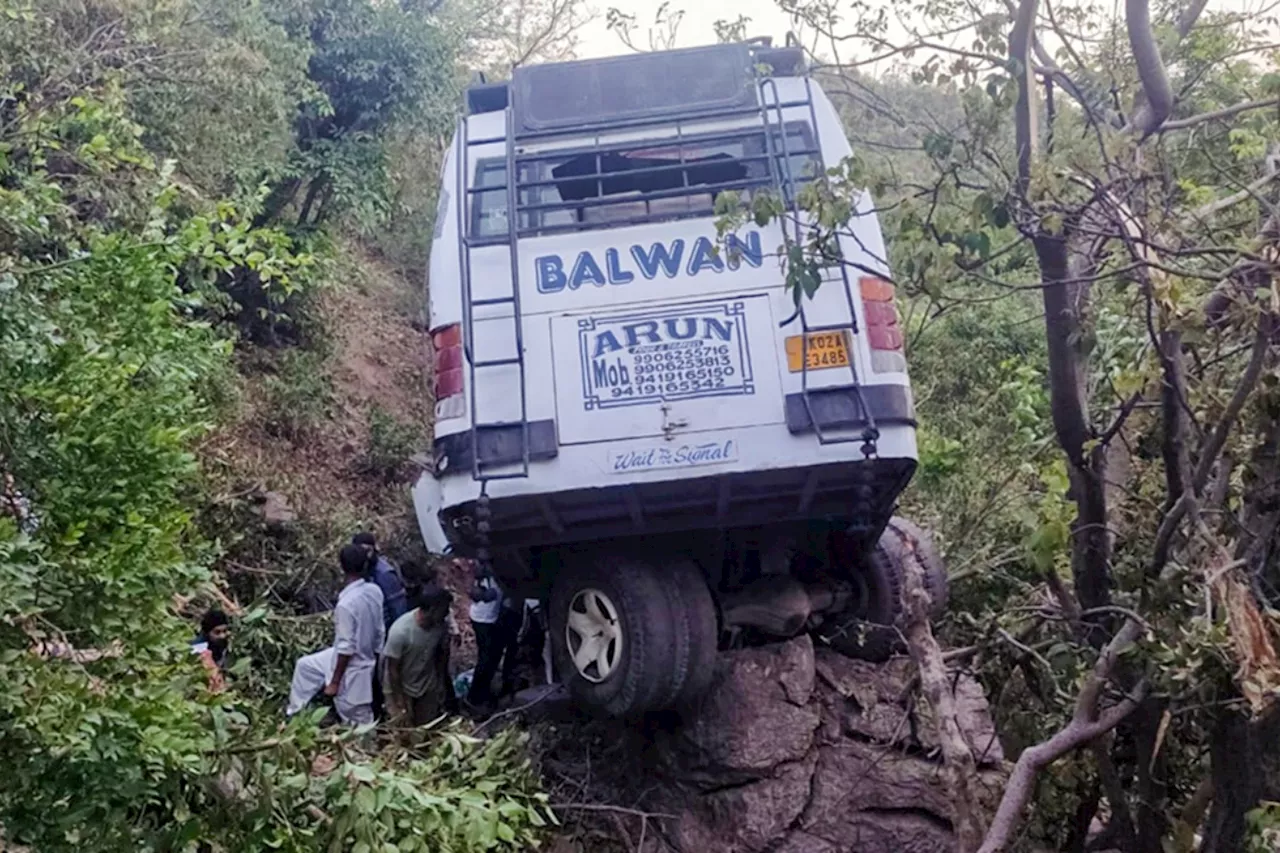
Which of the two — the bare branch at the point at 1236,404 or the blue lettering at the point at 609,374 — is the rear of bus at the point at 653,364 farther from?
the bare branch at the point at 1236,404

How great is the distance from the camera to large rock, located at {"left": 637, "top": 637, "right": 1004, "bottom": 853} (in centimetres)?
514

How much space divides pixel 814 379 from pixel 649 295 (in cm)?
75

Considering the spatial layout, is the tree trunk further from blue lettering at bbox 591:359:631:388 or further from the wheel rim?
the wheel rim

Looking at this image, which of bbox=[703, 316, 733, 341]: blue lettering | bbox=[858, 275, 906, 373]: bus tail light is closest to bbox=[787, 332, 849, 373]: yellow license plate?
bbox=[858, 275, 906, 373]: bus tail light

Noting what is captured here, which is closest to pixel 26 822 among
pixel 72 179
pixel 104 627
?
pixel 104 627

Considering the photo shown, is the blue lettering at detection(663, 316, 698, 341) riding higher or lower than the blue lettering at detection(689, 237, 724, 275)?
lower

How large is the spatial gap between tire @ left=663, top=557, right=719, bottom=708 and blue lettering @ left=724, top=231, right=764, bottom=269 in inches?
49.7

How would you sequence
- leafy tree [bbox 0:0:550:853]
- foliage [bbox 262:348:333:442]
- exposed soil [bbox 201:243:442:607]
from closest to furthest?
leafy tree [bbox 0:0:550:853], exposed soil [bbox 201:243:442:607], foliage [bbox 262:348:333:442]

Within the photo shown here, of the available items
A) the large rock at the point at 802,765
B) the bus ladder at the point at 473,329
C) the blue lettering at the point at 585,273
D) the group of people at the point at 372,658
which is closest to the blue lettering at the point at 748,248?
the blue lettering at the point at 585,273

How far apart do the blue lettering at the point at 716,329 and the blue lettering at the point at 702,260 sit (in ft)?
0.73

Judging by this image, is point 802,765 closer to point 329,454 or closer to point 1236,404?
point 1236,404

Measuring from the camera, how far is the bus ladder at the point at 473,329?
189 inches

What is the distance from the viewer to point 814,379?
4879 mm

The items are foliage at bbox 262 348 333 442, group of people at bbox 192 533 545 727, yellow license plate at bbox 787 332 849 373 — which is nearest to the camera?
yellow license plate at bbox 787 332 849 373
